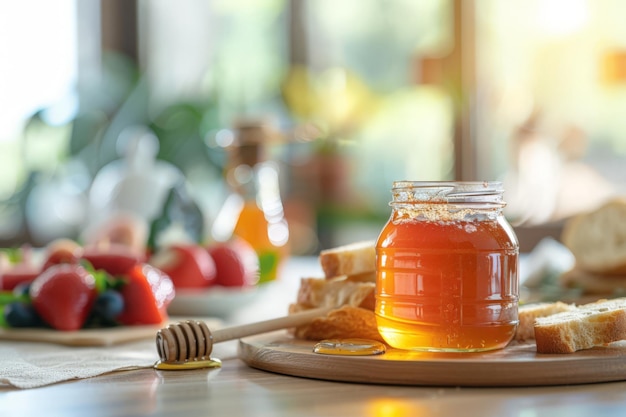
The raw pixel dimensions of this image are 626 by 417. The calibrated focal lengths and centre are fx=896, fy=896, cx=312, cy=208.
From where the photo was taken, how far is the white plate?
176cm

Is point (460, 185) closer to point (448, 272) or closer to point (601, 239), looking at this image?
point (448, 272)

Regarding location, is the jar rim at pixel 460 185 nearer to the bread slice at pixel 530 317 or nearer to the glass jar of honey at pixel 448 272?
the glass jar of honey at pixel 448 272

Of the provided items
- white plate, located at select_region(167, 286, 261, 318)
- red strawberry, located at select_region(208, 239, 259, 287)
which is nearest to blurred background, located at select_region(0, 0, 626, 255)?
red strawberry, located at select_region(208, 239, 259, 287)

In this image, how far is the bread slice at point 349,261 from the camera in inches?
50.1

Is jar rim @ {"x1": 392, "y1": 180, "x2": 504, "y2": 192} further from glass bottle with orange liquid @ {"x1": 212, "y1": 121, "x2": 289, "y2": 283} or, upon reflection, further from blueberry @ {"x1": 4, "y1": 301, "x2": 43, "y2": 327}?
glass bottle with orange liquid @ {"x1": 212, "y1": 121, "x2": 289, "y2": 283}

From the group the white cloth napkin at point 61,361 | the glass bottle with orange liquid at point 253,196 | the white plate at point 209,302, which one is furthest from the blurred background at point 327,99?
the white cloth napkin at point 61,361

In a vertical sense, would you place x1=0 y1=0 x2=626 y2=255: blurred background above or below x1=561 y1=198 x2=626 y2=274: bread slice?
above

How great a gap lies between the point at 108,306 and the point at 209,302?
293 mm

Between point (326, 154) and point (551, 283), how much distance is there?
12.6 feet

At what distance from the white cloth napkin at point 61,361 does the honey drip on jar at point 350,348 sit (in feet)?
0.79

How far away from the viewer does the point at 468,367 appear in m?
0.98

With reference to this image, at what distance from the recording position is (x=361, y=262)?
4.19 feet

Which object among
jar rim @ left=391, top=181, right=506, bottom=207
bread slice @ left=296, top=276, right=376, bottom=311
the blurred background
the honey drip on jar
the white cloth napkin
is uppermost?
the blurred background

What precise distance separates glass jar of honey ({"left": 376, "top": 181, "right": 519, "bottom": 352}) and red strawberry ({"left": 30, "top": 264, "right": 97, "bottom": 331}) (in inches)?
23.4
